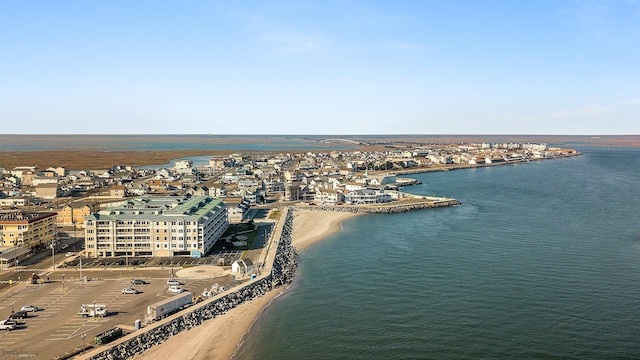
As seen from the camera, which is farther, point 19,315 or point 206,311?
point 206,311

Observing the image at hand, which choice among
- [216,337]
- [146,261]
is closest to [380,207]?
[146,261]

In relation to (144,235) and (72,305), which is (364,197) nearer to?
(144,235)

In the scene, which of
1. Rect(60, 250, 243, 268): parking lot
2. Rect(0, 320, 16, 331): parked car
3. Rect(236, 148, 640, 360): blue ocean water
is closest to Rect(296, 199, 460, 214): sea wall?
Rect(236, 148, 640, 360): blue ocean water

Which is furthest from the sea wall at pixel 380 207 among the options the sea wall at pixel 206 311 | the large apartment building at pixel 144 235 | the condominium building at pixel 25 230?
the condominium building at pixel 25 230

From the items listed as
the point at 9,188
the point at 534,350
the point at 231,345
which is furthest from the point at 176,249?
the point at 9,188

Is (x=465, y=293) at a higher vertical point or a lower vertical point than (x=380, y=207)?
lower
